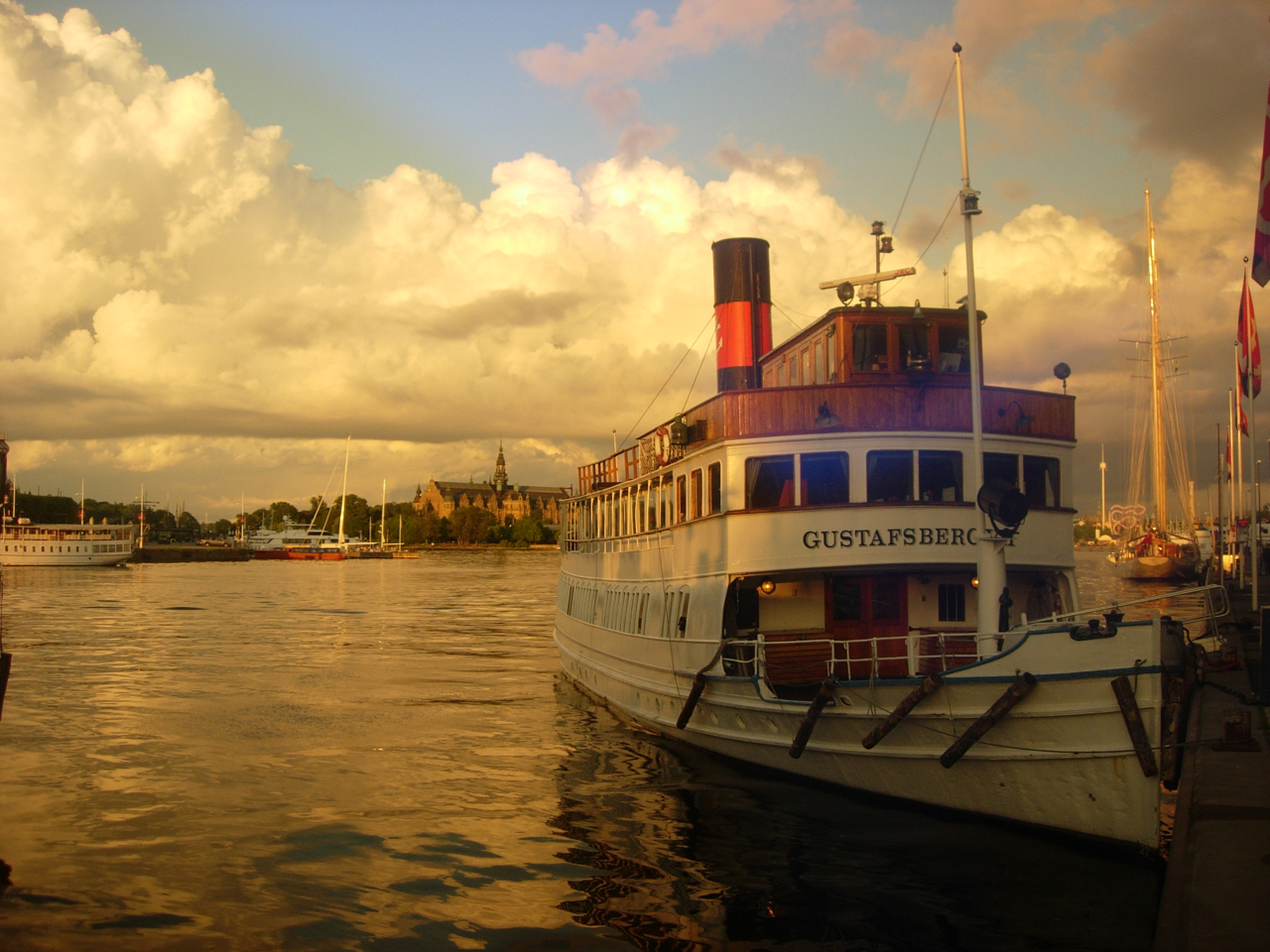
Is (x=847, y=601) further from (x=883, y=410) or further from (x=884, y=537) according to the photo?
(x=883, y=410)

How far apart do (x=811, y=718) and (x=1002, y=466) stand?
5.47 meters

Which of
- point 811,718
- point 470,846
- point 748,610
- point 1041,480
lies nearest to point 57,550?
point 748,610

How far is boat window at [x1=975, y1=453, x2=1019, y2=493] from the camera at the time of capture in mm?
16719

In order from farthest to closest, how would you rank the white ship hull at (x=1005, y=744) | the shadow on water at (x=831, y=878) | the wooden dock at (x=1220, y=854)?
the white ship hull at (x=1005, y=744)
the shadow on water at (x=831, y=878)
the wooden dock at (x=1220, y=854)

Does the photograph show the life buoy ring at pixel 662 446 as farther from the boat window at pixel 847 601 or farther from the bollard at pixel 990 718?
the bollard at pixel 990 718

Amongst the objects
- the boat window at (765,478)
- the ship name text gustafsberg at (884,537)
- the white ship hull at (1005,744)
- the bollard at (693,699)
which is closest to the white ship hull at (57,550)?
the bollard at (693,699)

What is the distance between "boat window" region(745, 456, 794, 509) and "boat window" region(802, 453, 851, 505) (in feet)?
0.90

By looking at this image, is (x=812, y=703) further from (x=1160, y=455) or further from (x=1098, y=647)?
(x=1160, y=455)

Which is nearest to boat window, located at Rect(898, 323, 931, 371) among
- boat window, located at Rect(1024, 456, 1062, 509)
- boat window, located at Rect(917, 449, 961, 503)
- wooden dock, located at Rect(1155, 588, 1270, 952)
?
boat window, located at Rect(917, 449, 961, 503)

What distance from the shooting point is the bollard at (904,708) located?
42.7 feet

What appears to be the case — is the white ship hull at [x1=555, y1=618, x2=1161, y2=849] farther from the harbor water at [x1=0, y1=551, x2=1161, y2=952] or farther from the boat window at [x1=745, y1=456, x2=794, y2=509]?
the boat window at [x1=745, y1=456, x2=794, y2=509]

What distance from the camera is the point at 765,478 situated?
1673 cm

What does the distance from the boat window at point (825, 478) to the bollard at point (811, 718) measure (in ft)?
10.9

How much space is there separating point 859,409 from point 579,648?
1318cm
